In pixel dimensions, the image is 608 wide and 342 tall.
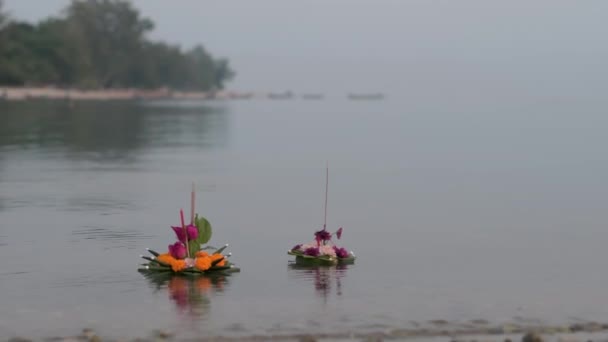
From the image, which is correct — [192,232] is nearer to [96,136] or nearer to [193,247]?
[193,247]

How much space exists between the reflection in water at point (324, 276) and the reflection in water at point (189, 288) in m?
1.24

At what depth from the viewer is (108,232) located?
20.5 meters

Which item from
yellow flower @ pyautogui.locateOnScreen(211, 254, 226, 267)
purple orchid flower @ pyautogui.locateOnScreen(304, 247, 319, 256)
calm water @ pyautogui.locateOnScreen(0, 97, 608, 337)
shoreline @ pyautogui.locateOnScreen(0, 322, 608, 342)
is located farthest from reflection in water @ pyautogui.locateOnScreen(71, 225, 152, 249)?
shoreline @ pyautogui.locateOnScreen(0, 322, 608, 342)

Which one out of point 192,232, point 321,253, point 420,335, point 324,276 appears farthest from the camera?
point 321,253

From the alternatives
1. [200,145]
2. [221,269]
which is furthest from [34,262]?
[200,145]

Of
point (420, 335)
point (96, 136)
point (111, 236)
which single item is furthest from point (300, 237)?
point (96, 136)

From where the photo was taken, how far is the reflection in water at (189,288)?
13.4 metres

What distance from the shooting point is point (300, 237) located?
2058 cm

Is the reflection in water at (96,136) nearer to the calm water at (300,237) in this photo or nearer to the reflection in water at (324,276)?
the calm water at (300,237)

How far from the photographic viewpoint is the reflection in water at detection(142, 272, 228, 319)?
13381 millimetres

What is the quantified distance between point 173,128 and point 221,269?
53608 mm

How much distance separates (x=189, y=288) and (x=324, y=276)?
7.11ft

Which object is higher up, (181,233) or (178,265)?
(181,233)

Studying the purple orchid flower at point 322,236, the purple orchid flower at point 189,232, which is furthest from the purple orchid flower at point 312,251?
the purple orchid flower at point 189,232
